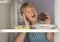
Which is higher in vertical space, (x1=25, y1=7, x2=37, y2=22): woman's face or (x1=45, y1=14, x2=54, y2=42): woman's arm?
(x1=25, y1=7, x2=37, y2=22): woman's face

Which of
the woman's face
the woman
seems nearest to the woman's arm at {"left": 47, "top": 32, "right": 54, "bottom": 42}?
the woman

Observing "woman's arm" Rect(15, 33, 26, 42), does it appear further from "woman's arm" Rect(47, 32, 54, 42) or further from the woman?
"woman's arm" Rect(47, 32, 54, 42)

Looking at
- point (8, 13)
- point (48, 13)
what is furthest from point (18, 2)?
point (48, 13)

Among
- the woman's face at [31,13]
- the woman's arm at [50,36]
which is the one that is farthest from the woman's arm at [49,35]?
the woman's face at [31,13]

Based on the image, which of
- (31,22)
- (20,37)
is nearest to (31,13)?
(31,22)

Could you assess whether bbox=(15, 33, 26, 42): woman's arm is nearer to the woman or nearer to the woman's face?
the woman

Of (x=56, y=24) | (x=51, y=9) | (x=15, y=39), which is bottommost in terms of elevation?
(x=15, y=39)

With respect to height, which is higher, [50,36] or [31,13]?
[31,13]

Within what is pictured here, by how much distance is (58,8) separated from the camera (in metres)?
1.10

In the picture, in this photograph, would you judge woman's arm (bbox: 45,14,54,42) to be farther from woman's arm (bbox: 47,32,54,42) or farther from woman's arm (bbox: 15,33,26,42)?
woman's arm (bbox: 15,33,26,42)

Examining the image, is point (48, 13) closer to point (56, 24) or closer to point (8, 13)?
point (56, 24)

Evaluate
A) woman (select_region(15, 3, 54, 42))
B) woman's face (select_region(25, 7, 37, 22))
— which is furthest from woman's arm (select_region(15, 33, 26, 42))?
woman's face (select_region(25, 7, 37, 22))

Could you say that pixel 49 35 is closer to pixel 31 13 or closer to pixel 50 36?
pixel 50 36

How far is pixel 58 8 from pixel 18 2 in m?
0.33
